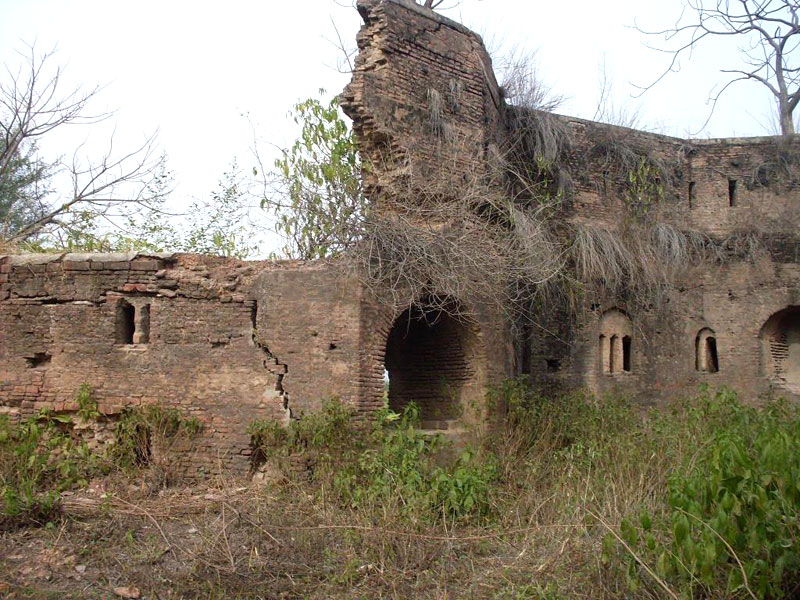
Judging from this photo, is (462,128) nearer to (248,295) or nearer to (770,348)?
(248,295)

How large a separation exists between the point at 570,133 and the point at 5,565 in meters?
10.7

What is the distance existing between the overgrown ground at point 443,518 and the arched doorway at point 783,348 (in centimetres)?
459

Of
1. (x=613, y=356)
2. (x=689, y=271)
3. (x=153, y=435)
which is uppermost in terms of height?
(x=689, y=271)

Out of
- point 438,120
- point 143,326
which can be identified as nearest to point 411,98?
point 438,120

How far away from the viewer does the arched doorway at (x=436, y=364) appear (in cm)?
1029

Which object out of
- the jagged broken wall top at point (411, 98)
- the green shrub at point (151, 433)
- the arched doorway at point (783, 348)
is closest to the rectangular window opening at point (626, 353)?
the arched doorway at point (783, 348)

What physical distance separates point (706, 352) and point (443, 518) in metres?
8.39

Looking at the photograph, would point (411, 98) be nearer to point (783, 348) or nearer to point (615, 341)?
point (615, 341)

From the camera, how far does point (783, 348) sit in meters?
14.7

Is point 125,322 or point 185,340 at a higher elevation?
point 125,322

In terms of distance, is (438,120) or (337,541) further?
(438,120)

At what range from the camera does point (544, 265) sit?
431 inches

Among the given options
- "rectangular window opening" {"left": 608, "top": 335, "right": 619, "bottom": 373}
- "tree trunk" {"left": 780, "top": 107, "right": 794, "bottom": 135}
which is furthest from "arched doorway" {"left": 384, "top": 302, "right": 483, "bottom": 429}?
"tree trunk" {"left": 780, "top": 107, "right": 794, "bottom": 135}

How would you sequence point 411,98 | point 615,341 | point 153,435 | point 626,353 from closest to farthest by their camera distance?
point 153,435 → point 411,98 → point 615,341 → point 626,353
